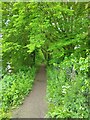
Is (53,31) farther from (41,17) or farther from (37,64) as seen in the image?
(37,64)

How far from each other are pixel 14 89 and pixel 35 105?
0.49m

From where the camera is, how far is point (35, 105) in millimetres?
3273

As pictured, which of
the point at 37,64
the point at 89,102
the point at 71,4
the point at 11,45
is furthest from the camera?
the point at 37,64

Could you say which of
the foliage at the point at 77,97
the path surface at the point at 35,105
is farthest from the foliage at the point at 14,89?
the foliage at the point at 77,97

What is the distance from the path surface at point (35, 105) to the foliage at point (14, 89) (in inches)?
4.1

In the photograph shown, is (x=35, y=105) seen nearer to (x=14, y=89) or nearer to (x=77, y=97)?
(x=14, y=89)

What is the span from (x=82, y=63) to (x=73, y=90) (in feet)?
0.92

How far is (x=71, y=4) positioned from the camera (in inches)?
153

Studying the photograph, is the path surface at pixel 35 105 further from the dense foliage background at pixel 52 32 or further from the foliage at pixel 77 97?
the foliage at pixel 77 97

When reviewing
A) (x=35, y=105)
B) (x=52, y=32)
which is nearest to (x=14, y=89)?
(x=35, y=105)

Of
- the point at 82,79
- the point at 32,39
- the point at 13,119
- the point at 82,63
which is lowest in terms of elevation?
the point at 13,119

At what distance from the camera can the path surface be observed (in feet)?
→ 9.30

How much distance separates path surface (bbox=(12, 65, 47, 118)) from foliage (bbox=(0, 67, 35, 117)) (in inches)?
4.1

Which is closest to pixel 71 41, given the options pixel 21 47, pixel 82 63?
pixel 21 47
